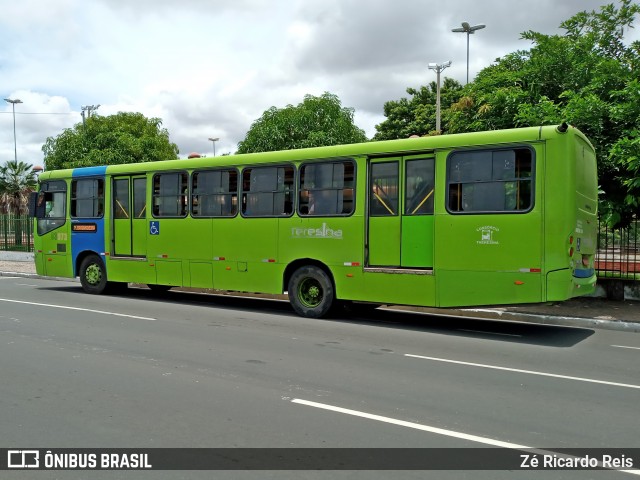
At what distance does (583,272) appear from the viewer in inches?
392

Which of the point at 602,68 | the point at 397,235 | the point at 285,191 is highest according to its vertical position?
the point at 602,68

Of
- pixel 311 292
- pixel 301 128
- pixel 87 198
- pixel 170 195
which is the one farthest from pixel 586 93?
pixel 301 128

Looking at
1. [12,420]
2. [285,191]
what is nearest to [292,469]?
[12,420]

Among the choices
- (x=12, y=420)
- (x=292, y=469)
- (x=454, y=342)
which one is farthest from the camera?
(x=454, y=342)

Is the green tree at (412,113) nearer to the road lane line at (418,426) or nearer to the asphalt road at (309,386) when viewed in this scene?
the asphalt road at (309,386)

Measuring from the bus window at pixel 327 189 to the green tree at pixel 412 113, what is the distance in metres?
29.8

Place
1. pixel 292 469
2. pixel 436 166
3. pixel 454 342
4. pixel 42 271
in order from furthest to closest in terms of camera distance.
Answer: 1. pixel 42 271
2. pixel 436 166
3. pixel 454 342
4. pixel 292 469

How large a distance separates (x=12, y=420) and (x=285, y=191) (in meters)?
7.68

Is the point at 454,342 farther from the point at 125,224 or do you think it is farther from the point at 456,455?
the point at 125,224

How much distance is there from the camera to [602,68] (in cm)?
1306

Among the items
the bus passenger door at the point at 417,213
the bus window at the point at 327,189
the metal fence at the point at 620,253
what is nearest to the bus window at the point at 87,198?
the bus window at the point at 327,189

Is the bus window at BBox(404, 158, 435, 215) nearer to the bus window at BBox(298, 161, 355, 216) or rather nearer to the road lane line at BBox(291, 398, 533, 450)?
the bus window at BBox(298, 161, 355, 216)

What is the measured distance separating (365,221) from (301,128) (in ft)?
63.3

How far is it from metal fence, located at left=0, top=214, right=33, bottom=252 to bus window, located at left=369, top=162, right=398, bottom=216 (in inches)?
917
